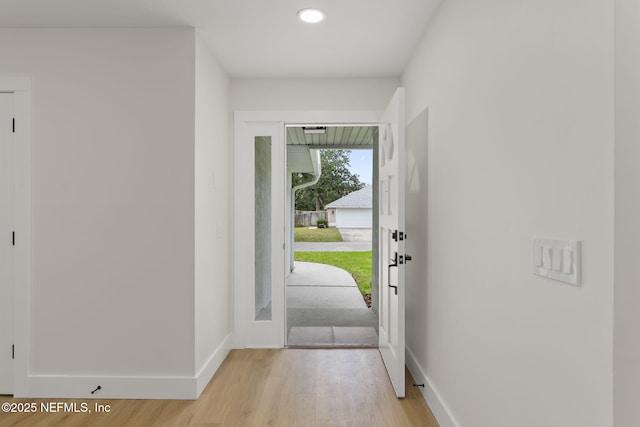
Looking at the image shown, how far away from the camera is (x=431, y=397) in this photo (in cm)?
233

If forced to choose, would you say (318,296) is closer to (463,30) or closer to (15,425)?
(15,425)

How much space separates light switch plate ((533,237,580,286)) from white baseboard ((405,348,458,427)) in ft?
3.88

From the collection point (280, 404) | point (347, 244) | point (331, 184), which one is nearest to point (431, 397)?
point (280, 404)

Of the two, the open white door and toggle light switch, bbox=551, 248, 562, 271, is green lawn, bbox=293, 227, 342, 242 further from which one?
toggle light switch, bbox=551, 248, 562, 271

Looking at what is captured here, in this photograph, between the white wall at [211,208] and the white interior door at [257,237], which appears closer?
the white wall at [211,208]

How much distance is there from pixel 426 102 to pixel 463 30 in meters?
0.68

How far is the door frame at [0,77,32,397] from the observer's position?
2.51 m

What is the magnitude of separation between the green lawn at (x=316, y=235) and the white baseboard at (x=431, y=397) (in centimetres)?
1102

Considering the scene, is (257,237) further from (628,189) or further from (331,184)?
(331,184)

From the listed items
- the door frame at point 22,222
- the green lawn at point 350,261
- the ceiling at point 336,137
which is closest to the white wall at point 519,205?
the door frame at point 22,222

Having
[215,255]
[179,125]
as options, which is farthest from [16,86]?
[215,255]

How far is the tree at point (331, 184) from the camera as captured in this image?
16.6 metres

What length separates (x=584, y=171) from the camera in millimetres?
1000

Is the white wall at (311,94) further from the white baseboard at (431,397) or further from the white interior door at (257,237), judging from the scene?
the white baseboard at (431,397)
